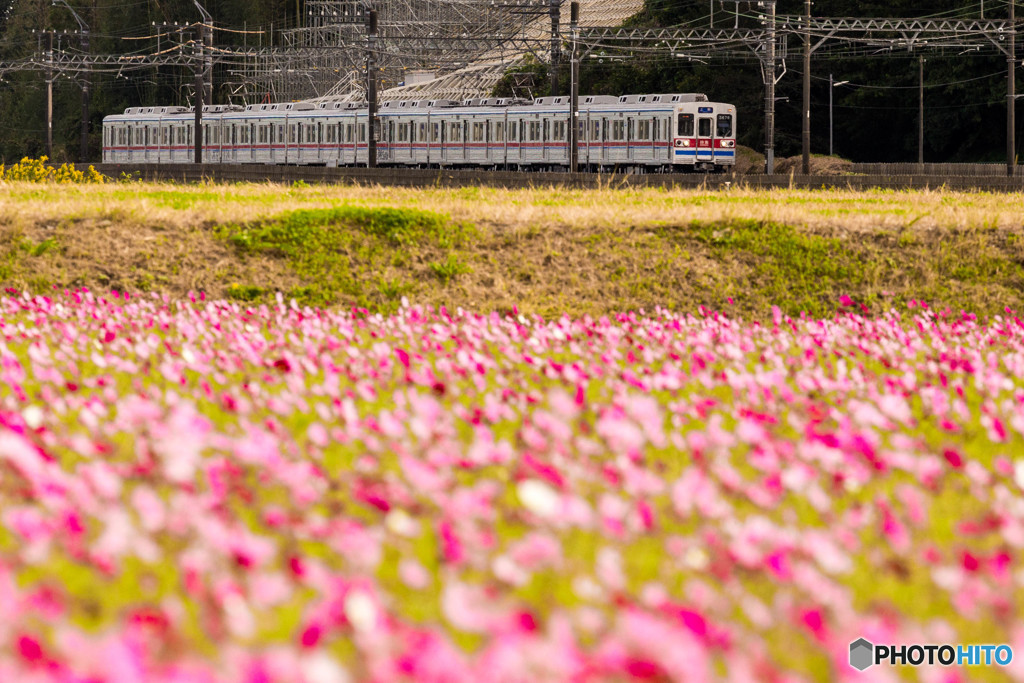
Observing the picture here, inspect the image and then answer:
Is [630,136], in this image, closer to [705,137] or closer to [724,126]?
[705,137]

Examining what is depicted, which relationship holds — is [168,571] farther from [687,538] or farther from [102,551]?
[687,538]

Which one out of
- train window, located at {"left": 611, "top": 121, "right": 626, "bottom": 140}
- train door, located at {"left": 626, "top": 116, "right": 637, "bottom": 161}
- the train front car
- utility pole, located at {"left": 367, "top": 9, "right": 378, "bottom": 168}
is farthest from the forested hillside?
utility pole, located at {"left": 367, "top": 9, "right": 378, "bottom": 168}

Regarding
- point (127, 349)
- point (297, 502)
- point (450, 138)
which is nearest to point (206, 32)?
point (450, 138)

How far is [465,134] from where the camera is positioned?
47.1 meters

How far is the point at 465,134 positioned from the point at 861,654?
1770 inches

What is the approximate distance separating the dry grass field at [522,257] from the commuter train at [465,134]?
28.1m

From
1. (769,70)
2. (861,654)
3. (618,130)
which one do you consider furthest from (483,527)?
(618,130)

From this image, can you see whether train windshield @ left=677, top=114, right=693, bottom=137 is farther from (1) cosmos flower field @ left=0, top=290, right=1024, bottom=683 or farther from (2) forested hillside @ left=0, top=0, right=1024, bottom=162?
(1) cosmos flower field @ left=0, top=290, right=1024, bottom=683

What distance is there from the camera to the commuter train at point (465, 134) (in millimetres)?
42469

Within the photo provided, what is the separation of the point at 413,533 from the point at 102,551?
2.56 ft

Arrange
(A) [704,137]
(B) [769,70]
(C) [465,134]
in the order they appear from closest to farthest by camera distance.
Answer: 1. (B) [769,70]
2. (A) [704,137]
3. (C) [465,134]

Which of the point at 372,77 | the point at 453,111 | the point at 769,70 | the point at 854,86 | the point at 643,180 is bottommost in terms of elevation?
the point at 643,180

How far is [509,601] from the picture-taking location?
3072mm

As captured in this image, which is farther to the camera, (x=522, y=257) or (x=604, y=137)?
(x=604, y=137)
